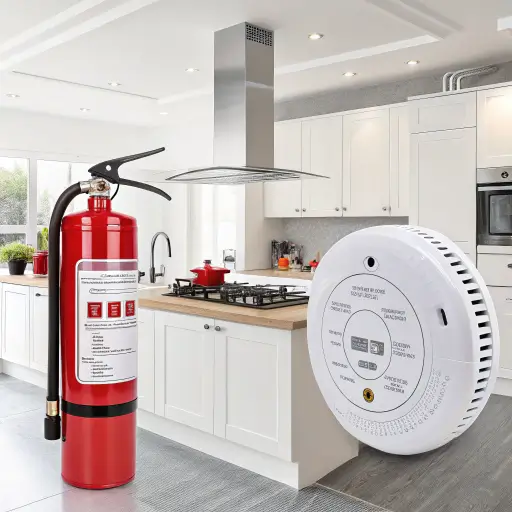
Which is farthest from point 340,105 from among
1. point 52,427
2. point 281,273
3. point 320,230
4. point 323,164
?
point 52,427

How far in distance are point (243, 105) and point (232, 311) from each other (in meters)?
1.34

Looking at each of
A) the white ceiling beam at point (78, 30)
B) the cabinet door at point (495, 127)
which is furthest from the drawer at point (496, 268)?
the white ceiling beam at point (78, 30)

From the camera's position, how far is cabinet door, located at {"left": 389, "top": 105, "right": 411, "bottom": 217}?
15.4 feet

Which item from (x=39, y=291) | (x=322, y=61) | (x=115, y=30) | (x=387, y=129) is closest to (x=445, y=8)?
(x=322, y=61)

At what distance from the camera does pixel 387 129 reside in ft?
15.8

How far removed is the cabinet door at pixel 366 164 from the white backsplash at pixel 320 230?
0.31 metres

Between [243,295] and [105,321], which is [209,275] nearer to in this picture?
[243,295]

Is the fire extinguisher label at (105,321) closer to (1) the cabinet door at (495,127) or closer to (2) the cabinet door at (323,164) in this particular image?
(1) the cabinet door at (495,127)

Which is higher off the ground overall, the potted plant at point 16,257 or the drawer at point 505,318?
the potted plant at point 16,257

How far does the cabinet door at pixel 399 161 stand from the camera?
470 cm

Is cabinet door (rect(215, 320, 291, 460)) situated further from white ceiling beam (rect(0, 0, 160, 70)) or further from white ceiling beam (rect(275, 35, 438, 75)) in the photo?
A: white ceiling beam (rect(275, 35, 438, 75))

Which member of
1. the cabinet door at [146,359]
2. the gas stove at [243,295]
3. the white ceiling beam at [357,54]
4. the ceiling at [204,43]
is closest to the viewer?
the gas stove at [243,295]

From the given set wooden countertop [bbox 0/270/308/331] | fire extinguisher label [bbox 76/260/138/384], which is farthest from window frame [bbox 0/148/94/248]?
fire extinguisher label [bbox 76/260/138/384]

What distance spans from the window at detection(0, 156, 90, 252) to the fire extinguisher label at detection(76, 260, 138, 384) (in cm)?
410
